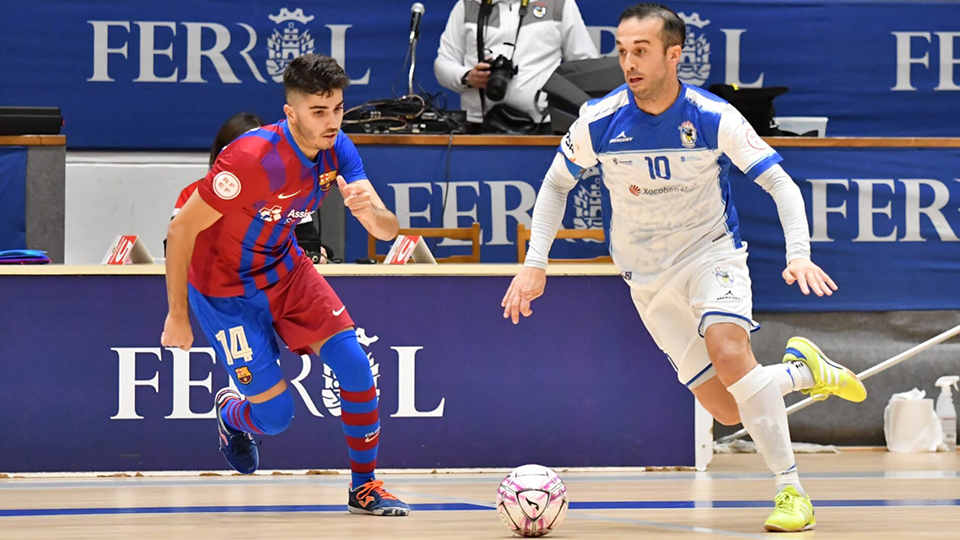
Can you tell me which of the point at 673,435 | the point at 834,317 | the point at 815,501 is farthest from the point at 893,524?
the point at 834,317

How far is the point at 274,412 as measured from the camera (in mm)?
5078

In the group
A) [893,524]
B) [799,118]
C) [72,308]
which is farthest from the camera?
[799,118]

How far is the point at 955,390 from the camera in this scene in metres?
8.03

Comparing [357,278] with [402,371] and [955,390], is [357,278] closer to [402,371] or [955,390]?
[402,371]

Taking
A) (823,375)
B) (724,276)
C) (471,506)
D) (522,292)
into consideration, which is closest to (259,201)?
(522,292)

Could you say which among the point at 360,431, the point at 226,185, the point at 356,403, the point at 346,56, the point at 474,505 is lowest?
the point at 474,505

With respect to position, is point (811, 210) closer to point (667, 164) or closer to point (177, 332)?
point (667, 164)

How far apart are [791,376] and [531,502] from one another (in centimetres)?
115

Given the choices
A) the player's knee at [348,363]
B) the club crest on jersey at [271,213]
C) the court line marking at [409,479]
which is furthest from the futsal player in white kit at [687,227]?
the court line marking at [409,479]

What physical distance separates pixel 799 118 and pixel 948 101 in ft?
3.75

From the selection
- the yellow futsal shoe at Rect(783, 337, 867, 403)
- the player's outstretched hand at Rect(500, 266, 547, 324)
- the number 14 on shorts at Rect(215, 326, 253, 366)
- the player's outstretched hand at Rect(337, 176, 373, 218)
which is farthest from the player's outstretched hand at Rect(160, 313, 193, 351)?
the yellow futsal shoe at Rect(783, 337, 867, 403)

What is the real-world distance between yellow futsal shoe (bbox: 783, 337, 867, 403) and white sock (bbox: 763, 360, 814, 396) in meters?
0.03

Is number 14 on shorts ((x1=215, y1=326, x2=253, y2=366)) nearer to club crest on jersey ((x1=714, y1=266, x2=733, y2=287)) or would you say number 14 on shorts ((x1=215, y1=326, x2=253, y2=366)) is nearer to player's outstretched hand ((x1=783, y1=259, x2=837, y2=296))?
club crest on jersey ((x1=714, y1=266, x2=733, y2=287))

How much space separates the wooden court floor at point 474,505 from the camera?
4.18 m
